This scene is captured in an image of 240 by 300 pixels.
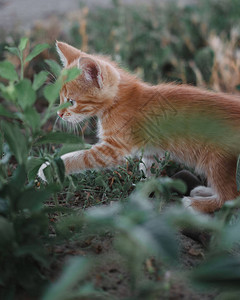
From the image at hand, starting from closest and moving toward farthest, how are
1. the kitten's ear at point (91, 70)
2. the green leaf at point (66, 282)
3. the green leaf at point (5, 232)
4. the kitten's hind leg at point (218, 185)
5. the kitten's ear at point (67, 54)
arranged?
the green leaf at point (66, 282) → the green leaf at point (5, 232) → the kitten's hind leg at point (218, 185) → the kitten's ear at point (91, 70) → the kitten's ear at point (67, 54)

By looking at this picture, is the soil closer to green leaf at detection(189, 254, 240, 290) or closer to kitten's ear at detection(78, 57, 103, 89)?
green leaf at detection(189, 254, 240, 290)

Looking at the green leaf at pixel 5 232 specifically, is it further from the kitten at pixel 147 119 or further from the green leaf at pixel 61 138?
the kitten at pixel 147 119

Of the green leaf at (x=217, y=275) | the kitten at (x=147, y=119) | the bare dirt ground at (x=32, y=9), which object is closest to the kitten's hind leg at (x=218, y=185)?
the kitten at (x=147, y=119)

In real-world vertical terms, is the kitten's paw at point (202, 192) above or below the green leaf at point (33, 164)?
below

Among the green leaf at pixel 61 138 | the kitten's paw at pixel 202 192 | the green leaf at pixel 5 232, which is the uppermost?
the green leaf at pixel 61 138

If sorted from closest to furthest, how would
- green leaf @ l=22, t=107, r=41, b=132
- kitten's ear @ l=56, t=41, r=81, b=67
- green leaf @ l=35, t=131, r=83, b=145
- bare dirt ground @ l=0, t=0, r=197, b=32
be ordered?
1. green leaf @ l=22, t=107, r=41, b=132
2. green leaf @ l=35, t=131, r=83, b=145
3. kitten's ear @ l=56, t=41, r=81, b=67
4. bare dirt ground @ l=0, t=0, r=197, b=32

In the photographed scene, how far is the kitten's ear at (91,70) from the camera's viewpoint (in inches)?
79.8

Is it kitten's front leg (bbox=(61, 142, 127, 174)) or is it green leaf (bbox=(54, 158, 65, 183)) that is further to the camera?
kitten's front leg (bbox=(61, 142, 127, 174))

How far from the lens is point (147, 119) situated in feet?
6.70

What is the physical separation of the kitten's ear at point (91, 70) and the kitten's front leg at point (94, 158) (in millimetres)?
326

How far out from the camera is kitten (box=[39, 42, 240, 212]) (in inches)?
75.7

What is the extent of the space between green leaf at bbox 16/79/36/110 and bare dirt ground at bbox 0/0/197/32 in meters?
4.51

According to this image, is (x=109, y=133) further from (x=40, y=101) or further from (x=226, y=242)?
(x=40, y=101)

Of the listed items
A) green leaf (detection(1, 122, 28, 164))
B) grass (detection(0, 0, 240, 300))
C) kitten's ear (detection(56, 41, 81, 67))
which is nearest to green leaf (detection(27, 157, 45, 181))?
grass (detection(0, 0, 240, 300))
